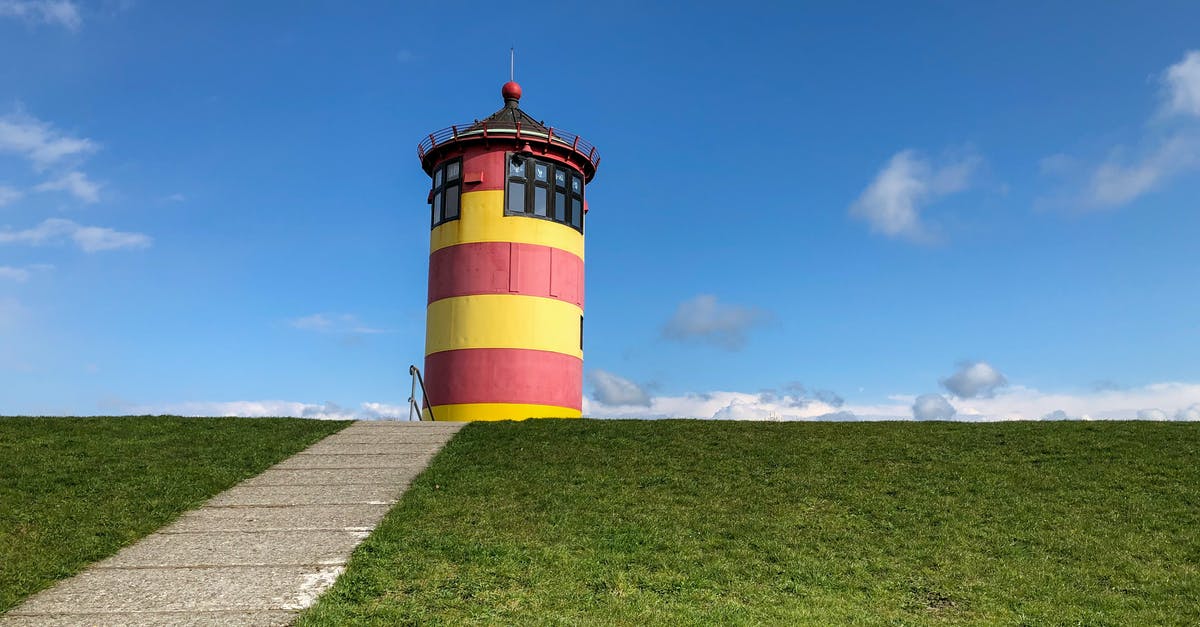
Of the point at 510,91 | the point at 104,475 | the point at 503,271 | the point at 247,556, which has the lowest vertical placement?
the point at 247,556

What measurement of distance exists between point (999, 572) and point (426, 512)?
22.9 ft

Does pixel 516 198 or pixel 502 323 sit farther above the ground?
pixel 516 198

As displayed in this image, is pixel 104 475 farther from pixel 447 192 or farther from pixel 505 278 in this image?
pixel 447 192

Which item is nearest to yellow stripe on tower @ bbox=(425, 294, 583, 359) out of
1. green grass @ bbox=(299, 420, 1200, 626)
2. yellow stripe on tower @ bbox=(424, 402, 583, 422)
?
yellow stripe on tower @ bbox=(424, 402, 583, 422)

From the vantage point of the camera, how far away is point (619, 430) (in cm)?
1661

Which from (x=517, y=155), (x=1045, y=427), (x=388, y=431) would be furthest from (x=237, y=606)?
(x=517, y=155)

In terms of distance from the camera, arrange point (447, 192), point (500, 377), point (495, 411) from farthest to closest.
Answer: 1. point (447, 192)
2. point (500, 377)
3. point (495, 411)

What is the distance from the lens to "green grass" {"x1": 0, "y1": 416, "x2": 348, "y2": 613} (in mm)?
10289

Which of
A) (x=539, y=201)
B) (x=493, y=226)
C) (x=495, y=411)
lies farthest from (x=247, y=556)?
(x=539, y=201)

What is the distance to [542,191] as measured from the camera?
23.4 metres

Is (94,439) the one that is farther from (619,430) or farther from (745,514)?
(745,514)

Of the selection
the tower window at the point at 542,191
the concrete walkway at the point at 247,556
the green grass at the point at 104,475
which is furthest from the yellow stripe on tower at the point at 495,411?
the concrete walkway at the point at 247,556

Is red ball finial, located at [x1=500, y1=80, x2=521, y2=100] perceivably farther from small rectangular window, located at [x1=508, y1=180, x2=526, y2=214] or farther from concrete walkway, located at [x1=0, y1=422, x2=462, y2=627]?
concrete walkway, located at [x1=0, y1=422, x2=462, y2=627]

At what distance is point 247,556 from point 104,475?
16.4ft
